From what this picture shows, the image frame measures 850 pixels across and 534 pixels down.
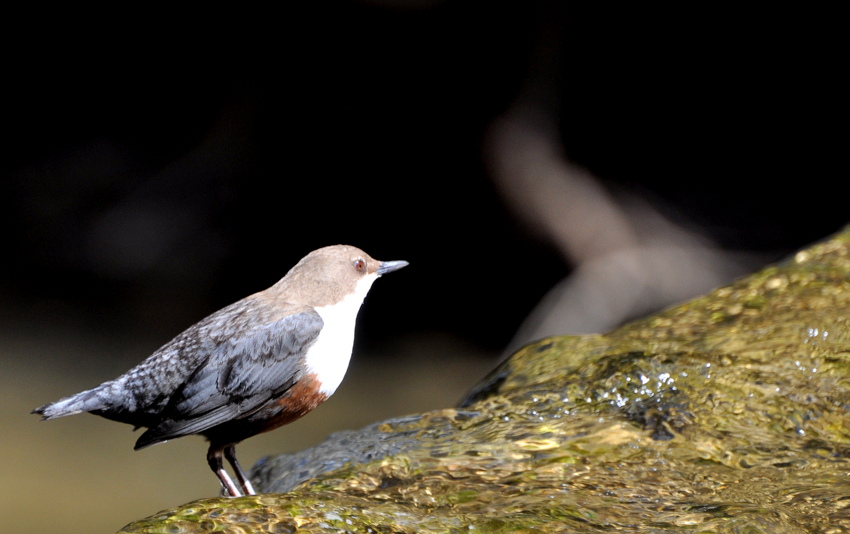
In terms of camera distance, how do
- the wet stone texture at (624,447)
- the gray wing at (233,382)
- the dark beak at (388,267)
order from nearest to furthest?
the wet stone texture at (624,447)
the gray wing at (233,382)
the dark beak at (388,267)

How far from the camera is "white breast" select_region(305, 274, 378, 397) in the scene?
120 inches

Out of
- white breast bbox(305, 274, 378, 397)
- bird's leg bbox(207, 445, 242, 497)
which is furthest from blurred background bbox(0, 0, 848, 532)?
bird's leg bbox(207, 445, 242, 497)

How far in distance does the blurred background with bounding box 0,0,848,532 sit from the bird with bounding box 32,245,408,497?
13.5ft

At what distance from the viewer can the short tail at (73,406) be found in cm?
295

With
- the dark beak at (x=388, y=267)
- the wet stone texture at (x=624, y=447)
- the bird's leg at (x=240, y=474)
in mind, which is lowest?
the wet stone texture at (x=624, y=447)

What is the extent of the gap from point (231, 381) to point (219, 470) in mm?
321

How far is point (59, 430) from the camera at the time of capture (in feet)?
22.0

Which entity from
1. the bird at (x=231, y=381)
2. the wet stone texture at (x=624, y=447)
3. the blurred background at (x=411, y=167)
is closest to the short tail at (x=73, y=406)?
the bird at (x=231, y=381)

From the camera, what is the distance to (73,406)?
9.79 feet

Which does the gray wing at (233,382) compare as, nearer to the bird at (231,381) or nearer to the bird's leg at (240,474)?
the bird at (231,381)

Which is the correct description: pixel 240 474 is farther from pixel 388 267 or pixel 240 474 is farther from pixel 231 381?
pixel 388 267

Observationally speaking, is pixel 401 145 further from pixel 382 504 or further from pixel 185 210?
pixel 382 504

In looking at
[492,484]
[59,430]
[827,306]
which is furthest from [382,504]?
[59,430]

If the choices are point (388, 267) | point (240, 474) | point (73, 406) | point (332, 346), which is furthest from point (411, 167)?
point (73, 406)
